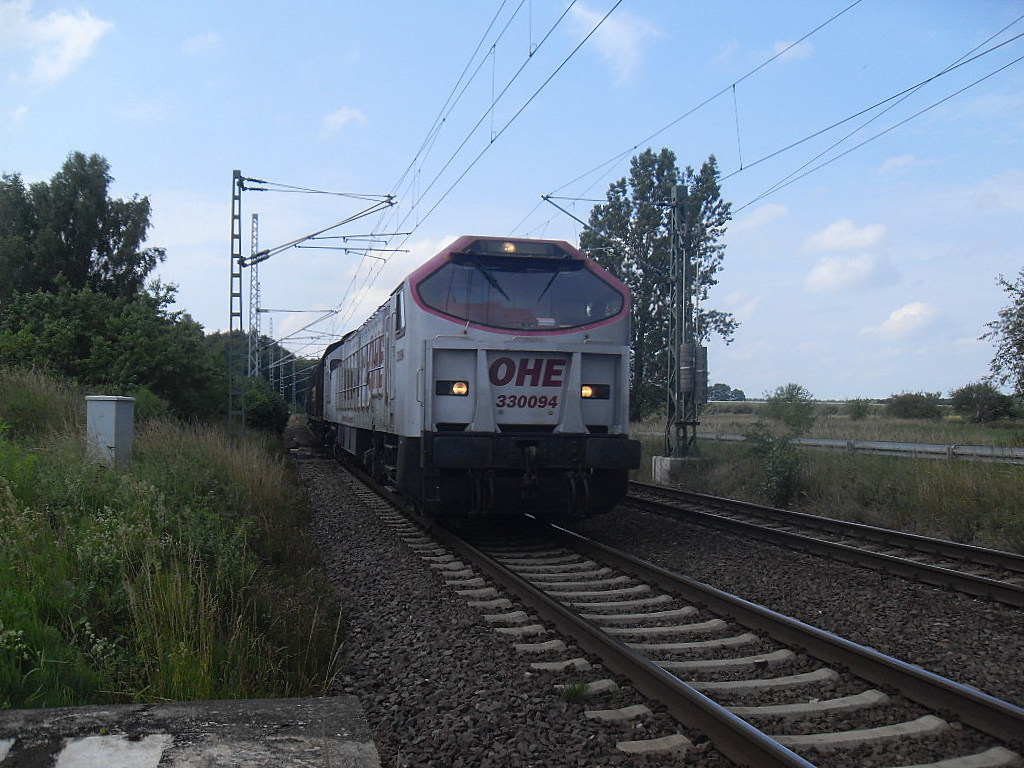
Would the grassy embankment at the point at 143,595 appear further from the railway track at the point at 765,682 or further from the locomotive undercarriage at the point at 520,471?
the railway track at the point at 765,682

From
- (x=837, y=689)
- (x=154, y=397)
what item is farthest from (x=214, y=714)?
(x=154, y=397)

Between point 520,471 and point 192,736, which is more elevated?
point 520,471

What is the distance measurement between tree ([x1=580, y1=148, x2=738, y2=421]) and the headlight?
24710 mm

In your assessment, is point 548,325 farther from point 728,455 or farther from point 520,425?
point 728,455

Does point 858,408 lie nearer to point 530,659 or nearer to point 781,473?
point 781,473

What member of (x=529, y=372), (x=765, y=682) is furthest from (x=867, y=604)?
(x=529, y=372)

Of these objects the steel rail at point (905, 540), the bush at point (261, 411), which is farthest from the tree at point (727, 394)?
the steel rail at point (905, 540)

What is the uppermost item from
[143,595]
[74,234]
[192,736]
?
[74,234]

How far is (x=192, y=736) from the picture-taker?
12.1 ft

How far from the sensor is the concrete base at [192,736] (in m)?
3.43

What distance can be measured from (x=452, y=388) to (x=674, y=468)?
996cm

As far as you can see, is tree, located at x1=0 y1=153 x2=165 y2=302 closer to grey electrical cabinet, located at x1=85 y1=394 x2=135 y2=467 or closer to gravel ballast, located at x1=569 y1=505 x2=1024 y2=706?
grey electrical cabinet, located at x1=85 y1=394 x2=135 y2=467

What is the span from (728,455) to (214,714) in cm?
1612

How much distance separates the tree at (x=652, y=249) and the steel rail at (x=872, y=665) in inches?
1085
